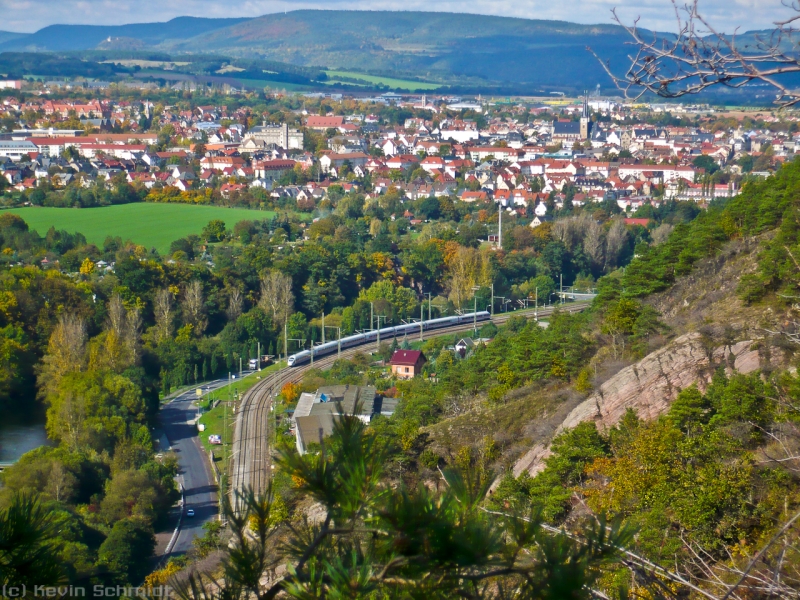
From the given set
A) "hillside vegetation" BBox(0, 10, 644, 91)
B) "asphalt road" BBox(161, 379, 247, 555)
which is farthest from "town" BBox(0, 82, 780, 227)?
"hillside vegetation" BBox(0, 10, 644, 91)

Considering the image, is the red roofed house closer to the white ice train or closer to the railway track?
the railway track

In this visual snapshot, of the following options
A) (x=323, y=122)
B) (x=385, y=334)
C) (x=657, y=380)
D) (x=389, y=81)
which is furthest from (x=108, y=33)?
(x=657, y=380)

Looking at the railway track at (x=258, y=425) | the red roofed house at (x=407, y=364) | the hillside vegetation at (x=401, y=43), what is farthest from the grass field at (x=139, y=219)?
the hillside vegetation at (x=401, y=43)

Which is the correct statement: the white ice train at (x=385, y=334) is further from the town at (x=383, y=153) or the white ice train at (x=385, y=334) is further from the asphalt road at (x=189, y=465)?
the town at (x=383, y=153)

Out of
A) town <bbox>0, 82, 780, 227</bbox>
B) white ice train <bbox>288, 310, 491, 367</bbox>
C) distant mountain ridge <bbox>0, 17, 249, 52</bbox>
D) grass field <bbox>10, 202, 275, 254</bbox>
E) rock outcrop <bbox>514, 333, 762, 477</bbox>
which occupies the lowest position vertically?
white ice train <bbox>288, 310, 491, 367</bbox>

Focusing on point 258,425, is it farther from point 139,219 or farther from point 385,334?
point 139,219

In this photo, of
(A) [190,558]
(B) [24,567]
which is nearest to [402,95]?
(A) [190,558]
